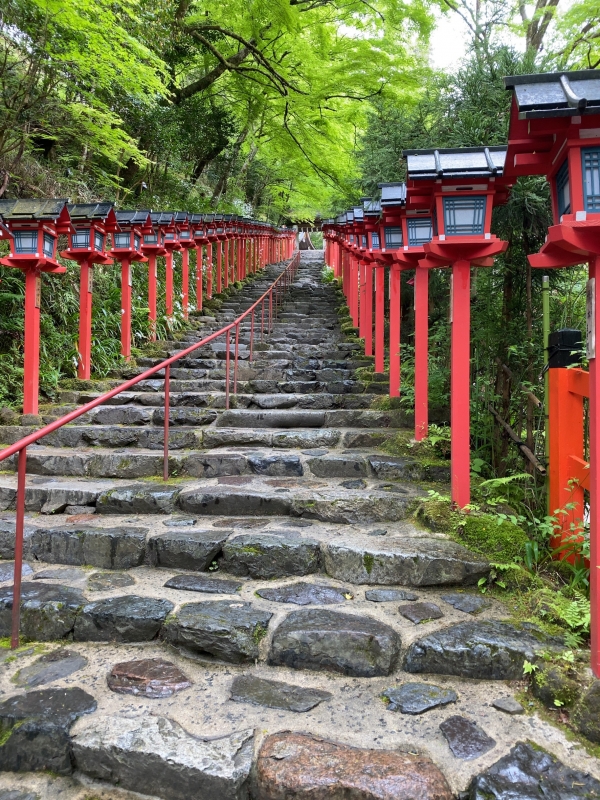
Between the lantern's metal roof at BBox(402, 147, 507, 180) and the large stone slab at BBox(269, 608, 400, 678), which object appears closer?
the large stone slab at BBox(269, 608, 400, 678)

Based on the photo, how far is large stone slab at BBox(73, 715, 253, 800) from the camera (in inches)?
72.9

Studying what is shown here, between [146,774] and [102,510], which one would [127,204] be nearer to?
[102,510]

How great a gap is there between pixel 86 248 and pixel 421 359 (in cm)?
401

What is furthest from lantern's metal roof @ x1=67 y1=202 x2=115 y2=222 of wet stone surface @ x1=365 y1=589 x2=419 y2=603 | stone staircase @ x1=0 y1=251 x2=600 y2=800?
wet stone surface @ x1=365 y1=589 x2=419 y2=603

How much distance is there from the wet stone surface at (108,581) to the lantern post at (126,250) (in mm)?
4712

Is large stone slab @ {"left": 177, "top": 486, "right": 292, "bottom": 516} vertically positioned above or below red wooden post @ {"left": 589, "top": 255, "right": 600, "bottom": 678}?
below

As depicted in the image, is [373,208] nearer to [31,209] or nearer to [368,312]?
[368,312]

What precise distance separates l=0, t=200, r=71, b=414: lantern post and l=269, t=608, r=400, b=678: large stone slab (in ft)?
13.1

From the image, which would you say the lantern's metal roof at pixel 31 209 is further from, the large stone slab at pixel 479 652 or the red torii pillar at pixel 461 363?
the large stone slab at pixel 479 652

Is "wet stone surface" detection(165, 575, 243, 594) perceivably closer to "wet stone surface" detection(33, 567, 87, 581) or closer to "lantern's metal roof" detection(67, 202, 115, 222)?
"wet stone surface" detection(33, 567, 87, 581)

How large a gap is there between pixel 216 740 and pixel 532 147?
270 cm

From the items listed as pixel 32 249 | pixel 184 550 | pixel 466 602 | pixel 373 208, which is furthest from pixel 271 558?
pixel 373 208

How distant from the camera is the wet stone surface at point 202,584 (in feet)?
9.59

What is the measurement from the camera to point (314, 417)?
5.44 metres
